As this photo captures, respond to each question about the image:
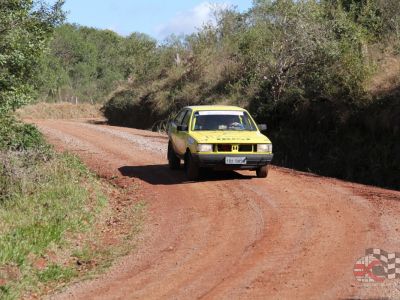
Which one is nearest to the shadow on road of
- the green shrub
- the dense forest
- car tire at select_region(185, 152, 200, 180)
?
car tire at select_region(185, 152, 200, 180)

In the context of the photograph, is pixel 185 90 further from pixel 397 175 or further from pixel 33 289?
pixel 33 289

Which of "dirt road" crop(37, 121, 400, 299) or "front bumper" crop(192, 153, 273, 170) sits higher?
"front bumper" crop(192, 153, 273, 170)

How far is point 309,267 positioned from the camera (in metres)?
6.73

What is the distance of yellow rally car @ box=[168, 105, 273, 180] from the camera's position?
39.4 feet

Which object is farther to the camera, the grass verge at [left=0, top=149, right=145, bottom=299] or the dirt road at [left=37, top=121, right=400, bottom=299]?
the grass verge at [left=0, top=149, right=145, bottom=299]

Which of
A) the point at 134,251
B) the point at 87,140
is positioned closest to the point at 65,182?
the point at 134,251

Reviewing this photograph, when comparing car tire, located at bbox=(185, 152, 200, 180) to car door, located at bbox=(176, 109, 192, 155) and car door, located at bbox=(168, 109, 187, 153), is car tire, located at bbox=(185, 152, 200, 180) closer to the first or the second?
car door, located at bbox=(176, 109, 192, 155)

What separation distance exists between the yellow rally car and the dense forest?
3.86 m

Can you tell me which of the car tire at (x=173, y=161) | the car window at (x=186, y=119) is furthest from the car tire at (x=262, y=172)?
the car tire at (x=173, y=161)

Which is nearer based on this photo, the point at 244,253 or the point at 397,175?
the point at 244,253

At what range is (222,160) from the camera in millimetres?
11977

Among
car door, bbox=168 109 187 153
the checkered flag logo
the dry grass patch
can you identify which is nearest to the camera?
the checkered flag logo

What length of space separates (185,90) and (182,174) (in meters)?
18.2

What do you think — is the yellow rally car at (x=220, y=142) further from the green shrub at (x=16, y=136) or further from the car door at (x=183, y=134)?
the green shrub at (x=16, y=136)
